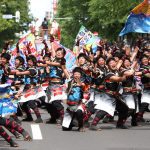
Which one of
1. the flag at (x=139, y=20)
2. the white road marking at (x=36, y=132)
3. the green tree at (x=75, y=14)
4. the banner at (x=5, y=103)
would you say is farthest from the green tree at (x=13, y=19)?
the banner at (x=5, y=103)

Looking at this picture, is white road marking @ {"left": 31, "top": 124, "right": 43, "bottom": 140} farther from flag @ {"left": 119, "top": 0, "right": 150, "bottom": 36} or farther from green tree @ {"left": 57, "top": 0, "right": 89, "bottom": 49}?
green tree @ {"left": 57, "top": 0, "right": 89, "bottom": 49}

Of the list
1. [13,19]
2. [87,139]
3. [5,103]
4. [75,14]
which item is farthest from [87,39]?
[13,19]

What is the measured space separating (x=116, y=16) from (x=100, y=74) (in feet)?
75.0

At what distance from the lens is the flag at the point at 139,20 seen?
59.9 feet

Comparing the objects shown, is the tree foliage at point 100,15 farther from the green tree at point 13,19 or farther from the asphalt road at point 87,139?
the asphalt road at point 87,139

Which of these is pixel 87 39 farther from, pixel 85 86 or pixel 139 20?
pixel 85 86

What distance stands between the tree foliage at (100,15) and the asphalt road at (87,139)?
19.5m

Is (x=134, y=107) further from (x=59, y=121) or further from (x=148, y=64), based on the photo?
(x=59, y=121)

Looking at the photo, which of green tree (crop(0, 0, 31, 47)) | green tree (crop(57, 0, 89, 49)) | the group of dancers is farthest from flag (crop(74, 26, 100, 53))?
green tree (crop(0, 0, 31, 47))

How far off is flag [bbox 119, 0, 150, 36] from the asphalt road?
4.72 metres

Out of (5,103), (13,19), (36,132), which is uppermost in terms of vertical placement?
(5,103)

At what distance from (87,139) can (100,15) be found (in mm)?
25799

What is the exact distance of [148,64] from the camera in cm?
1420

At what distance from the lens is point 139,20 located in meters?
18.4
